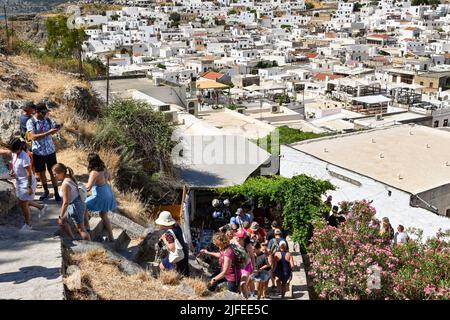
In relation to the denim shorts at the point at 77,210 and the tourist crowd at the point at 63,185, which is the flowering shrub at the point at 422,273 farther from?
the denim shorts at the point at 77,210

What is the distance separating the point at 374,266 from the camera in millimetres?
7195

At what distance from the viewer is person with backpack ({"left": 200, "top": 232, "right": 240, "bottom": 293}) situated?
236 inches

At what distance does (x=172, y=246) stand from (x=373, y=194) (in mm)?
7222

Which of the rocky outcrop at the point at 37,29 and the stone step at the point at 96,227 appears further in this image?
the rocky outcrop at the point at 37,29

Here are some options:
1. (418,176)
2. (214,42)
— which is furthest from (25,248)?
(214,42)

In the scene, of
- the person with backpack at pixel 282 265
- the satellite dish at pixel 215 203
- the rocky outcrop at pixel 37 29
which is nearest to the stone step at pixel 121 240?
the person with backpack at pixel 282 265

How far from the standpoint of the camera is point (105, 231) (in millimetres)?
6812

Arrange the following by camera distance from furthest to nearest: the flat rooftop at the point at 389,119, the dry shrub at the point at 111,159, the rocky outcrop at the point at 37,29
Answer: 1. the rocky outcrop at the point at 37,29
2. the flat rooftop at the point at 389,119
3. the dry shrub at the point at 111,159

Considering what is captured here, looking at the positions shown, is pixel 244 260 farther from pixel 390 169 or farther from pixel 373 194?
pixel 390 169

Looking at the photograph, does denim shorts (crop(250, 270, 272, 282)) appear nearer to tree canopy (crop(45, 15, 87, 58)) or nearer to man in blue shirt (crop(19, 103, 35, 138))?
man in blue shirt (crop(19, 103, 35, 138))

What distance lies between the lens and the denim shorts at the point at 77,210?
592 cm

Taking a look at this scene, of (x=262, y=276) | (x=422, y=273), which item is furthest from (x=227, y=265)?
(x=422, y=273)

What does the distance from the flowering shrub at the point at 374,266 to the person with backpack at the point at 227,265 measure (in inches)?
72.5

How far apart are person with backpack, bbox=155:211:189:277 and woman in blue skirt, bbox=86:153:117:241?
750 millimetres
